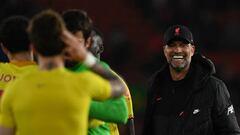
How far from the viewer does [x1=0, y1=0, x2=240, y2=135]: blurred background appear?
1460 centimetres

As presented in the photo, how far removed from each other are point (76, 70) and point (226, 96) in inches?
70.0

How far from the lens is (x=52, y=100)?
12.5 feet

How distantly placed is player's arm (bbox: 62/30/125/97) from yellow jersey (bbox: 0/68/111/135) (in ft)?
0.31

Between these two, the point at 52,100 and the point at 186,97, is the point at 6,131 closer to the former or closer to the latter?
the point at 52,100

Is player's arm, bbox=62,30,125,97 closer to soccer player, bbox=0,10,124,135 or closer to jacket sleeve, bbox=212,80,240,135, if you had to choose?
soccer player, bbox=0,10,124,135

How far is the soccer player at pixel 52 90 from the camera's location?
381 cm

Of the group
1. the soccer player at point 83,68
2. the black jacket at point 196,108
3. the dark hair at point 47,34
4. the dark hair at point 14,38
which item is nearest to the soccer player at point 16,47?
the dark hair at point 14,38

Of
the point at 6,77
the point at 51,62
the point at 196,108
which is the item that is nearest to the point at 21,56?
the point at 6,77

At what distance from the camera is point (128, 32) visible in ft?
52.5

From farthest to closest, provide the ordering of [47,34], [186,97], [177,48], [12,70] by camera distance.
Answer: [177,48]
[186,97]
[12,70]
[47,34]

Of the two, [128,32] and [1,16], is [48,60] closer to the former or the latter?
[1,16]

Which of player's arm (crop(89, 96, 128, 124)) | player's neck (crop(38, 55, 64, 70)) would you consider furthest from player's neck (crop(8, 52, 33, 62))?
player's neck (crop(38, 55, 64, 70))

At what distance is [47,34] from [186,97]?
7.48ft

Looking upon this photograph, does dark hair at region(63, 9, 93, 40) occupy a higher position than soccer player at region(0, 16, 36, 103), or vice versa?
dark hair at region(63, 9, 93, 40)
